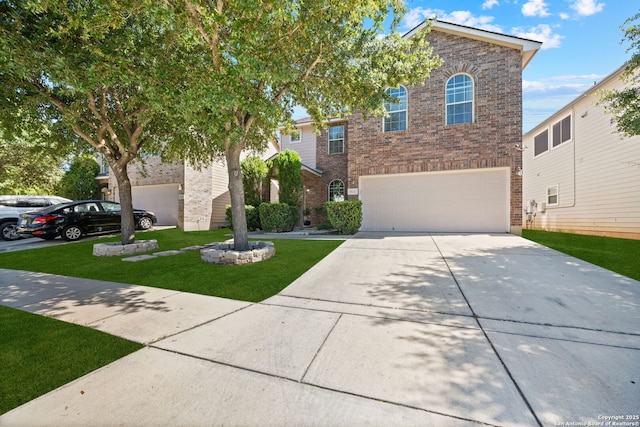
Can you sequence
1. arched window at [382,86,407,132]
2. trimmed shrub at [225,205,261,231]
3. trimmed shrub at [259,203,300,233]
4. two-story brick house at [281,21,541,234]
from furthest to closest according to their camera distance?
trimmed shrub at [225,205,261,231] → trimmed shrub at [259,203,300,233] → arched window at [382,86,407,132] → two-story brick house at [281,21,541,234]

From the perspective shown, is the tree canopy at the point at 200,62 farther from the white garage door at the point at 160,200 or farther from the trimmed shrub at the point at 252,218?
the white garage door at the point at 160,200

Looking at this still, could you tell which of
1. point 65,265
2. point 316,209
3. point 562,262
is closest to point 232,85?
point 65,265

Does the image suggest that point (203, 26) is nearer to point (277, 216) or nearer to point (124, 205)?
point (124, 205)

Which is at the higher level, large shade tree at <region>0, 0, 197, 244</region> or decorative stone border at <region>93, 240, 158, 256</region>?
large shade tree at <region>0, 0, 197, 244</region>

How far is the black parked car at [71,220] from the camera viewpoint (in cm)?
955

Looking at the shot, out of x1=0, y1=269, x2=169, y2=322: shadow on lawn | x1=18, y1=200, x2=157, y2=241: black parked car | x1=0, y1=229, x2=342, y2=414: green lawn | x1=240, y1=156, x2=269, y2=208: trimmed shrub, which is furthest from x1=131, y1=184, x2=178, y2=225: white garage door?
x1=0, y1=269, x2=169, y2=322: shadow on lawn

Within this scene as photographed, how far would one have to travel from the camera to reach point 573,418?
5.68 feet

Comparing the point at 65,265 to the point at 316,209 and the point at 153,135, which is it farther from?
the point at 316,209

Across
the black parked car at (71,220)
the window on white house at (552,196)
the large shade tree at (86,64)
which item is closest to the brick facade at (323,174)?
the large shade tree at (86,64)

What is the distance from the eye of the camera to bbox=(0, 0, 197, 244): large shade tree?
16.0 ft

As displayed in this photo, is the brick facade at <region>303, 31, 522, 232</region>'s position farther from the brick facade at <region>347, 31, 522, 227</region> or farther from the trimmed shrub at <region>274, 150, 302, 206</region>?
the trimmed shrub at <region>274, 150, 302, 206</region>

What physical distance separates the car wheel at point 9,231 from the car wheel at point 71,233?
3.25 m

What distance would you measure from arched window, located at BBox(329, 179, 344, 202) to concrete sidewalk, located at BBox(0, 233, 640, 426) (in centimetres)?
980

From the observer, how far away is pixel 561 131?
1302cm
